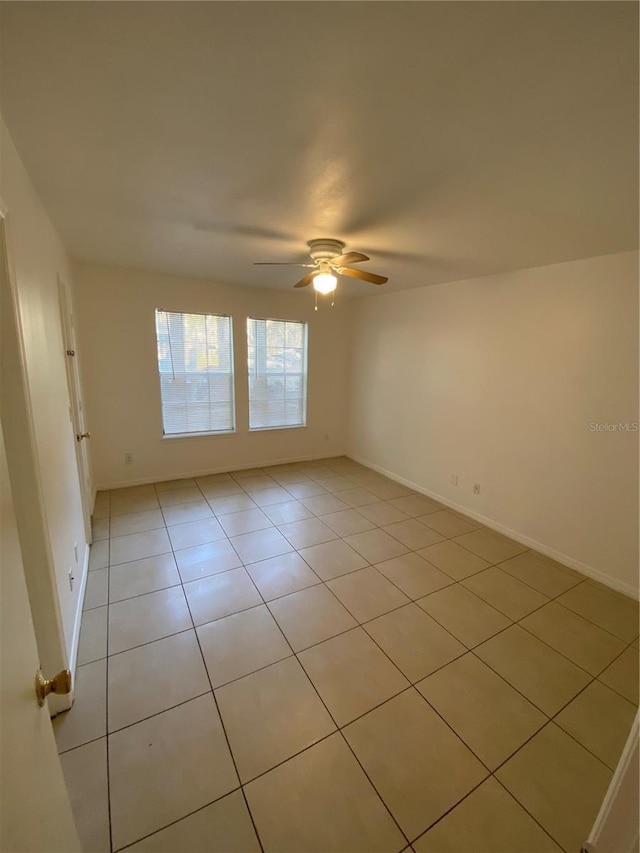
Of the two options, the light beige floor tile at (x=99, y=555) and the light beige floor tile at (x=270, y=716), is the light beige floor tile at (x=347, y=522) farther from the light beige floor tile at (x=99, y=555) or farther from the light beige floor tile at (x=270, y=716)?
the light beige floor tile at (x=99, y=555)

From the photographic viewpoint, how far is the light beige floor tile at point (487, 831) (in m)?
1.14

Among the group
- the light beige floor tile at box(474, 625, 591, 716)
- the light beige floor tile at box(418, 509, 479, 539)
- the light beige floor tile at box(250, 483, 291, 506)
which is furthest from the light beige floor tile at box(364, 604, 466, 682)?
the light beige floor tile at box(250, 483, 291, 506)

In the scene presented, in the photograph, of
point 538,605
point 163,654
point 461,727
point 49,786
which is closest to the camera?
point 49,786

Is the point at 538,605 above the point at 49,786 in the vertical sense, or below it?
below

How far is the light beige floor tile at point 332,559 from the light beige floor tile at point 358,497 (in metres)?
0.81

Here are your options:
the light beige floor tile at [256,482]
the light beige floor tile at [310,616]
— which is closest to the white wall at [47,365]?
the light beige floor tile at [310,616]

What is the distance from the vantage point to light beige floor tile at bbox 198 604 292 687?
172cm

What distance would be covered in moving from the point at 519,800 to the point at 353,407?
412 cm

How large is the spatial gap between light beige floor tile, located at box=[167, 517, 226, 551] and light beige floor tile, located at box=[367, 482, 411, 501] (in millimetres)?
1755

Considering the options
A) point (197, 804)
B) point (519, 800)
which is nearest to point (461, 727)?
point (519, 800)

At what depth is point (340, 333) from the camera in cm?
483

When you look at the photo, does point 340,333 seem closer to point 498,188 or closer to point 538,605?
point 498,188

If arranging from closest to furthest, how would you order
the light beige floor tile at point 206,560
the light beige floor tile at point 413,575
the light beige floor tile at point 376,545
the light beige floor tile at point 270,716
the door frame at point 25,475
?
the door frame at point 25,475
the light beige floor tile at point 270,716
the light beige floor tile at point 413,575
the light beige floor tile at point 206,560
the light beige floor tile at point 376,545

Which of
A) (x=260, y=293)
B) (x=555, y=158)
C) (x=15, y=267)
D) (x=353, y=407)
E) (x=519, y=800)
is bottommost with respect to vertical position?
(x=519, y=800)
